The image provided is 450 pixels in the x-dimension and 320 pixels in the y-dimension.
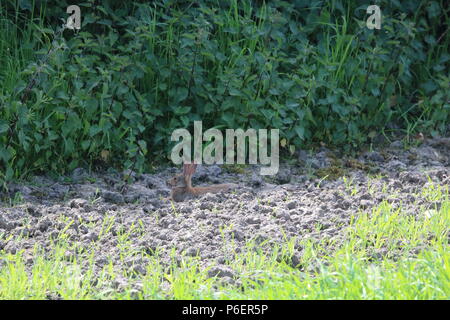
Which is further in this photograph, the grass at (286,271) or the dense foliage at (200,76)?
the dense foliage at (200,76)

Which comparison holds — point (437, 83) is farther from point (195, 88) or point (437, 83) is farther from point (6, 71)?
point (6, 71)

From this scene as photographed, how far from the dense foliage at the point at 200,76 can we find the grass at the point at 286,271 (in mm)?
1162

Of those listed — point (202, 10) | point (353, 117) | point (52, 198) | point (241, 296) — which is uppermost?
point (202, 10)

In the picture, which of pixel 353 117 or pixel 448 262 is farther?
pixel 353 117

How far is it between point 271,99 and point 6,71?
1874 mm

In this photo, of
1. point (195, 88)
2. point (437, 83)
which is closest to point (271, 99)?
point (195, 88)

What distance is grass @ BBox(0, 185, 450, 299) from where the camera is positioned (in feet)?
11.9

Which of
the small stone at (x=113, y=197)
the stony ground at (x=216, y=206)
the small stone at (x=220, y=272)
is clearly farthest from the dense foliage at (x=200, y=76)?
the small stone at (x=220, y=272)

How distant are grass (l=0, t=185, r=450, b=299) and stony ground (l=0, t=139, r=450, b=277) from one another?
0.06 metres

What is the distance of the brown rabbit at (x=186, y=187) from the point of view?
A: 199 inches

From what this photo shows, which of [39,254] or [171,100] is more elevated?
[171,100]

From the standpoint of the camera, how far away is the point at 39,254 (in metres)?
4.23

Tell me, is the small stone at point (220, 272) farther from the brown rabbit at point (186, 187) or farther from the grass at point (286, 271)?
the brown rabbit at point (186, 187)

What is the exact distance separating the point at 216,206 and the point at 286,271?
0.94 m
